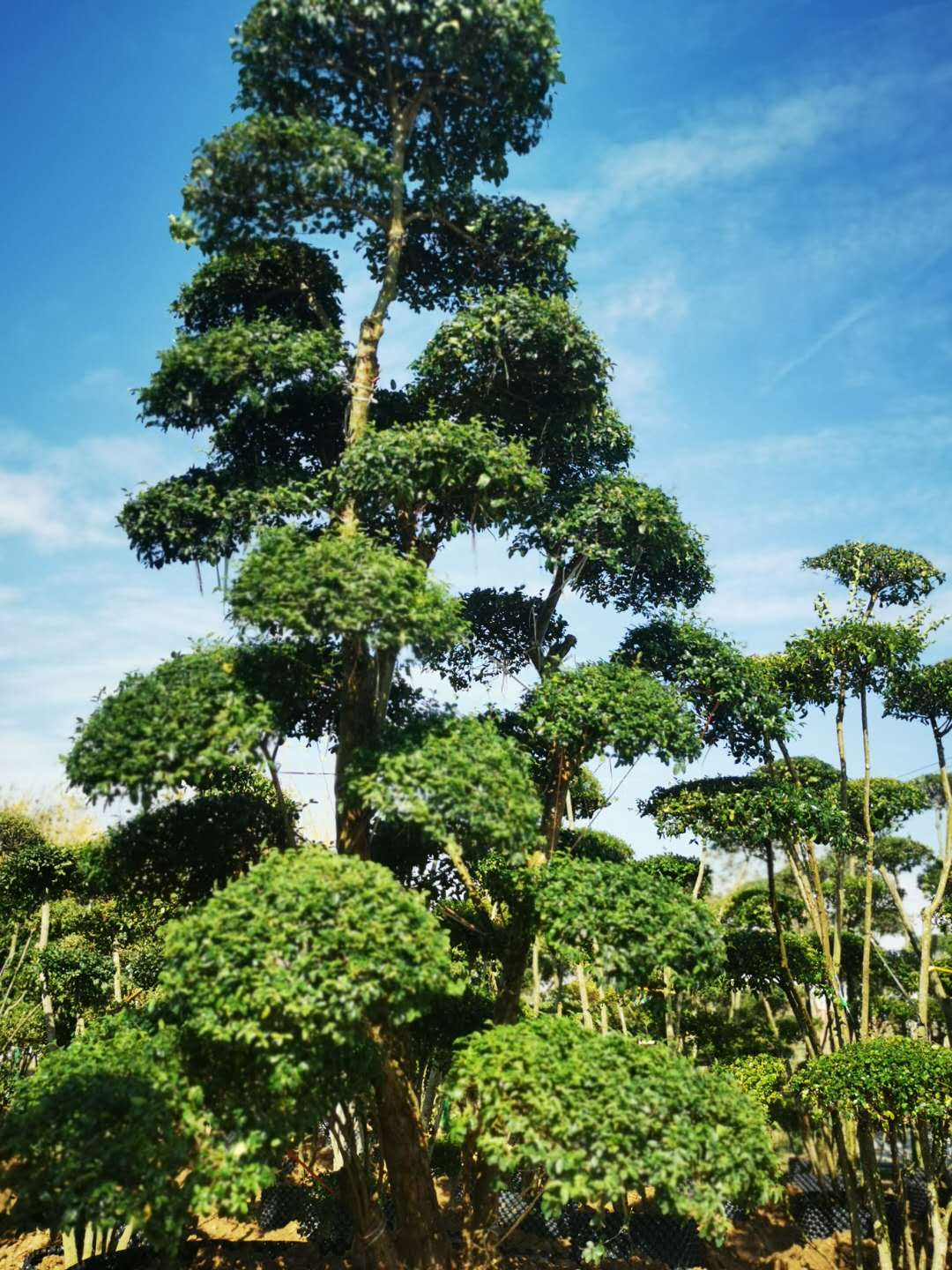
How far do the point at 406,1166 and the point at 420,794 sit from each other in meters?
3.96

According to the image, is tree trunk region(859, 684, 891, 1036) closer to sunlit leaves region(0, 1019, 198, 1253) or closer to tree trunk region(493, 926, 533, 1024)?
tree trunk region(493, 926, 533, 1024)

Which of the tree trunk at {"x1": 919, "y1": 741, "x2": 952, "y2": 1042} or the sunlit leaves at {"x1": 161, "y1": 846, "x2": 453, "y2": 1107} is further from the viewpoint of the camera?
the tree trunk at {"x1": 919, "y1": 741, "x2": 952, "y2": 1042}

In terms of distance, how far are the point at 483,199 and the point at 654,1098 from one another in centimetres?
1025

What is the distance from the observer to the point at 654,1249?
39.4 feet

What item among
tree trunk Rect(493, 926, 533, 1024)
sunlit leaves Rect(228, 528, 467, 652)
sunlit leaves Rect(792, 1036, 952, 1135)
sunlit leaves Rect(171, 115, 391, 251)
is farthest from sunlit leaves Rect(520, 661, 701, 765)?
sunlit leaves Rect(171, 115, 391, 251)

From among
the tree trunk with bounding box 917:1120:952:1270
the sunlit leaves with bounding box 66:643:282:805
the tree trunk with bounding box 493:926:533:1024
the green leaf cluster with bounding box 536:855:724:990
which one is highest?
the sunlit leaves with bounding box 66:643:282:805

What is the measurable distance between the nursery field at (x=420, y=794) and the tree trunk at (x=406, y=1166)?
0.04 m

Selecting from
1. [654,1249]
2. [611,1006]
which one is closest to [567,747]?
[654,1249]

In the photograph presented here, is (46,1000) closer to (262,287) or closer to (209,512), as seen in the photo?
(209,512)

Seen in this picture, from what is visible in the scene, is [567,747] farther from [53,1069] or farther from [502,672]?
[53,1069]

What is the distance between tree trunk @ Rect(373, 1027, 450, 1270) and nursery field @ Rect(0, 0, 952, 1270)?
0.04 meters

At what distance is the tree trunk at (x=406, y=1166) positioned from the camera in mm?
7898

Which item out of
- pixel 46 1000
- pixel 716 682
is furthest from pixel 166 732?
pixel 46 1000

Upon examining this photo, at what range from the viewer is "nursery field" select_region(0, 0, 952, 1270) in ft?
20.8
